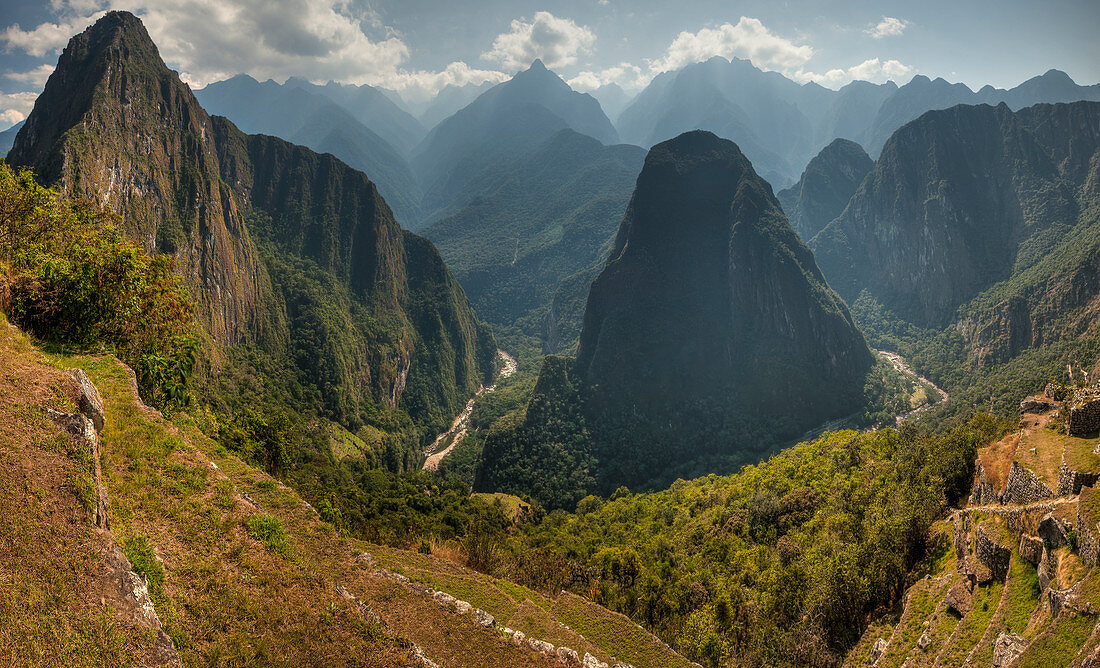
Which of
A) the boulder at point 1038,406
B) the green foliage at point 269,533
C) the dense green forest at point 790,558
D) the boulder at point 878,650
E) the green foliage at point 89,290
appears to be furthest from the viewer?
the boulder at point 1038,406

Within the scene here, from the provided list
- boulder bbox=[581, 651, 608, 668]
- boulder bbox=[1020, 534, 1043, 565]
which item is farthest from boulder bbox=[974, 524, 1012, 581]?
boulder bbox=[581, 651, 608, 668]

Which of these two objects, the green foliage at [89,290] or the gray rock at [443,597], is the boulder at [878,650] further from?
the green foliage at [89,290]

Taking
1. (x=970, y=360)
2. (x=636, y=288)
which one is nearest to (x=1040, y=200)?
(x=970, y=360)

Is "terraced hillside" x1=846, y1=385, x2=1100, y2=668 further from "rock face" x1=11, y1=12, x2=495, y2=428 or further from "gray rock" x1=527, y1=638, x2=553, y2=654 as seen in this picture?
"rock face" x1=11, y1=12, x2=495, y2=428

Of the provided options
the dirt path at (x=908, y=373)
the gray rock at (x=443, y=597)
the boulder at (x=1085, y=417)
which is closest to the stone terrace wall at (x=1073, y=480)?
the boulder at (x=1085, y=417)

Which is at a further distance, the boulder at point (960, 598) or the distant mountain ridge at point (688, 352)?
the distant mountain ridge at point (688, 352)

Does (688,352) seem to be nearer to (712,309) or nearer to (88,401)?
(712,309)

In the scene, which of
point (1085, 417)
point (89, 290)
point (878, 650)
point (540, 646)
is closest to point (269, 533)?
point (540, 646)
